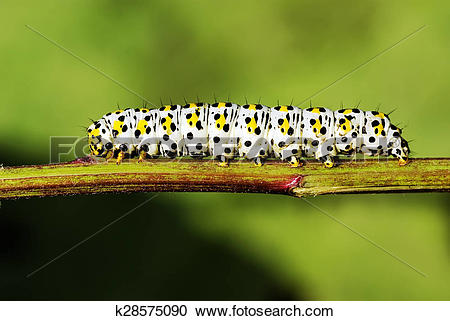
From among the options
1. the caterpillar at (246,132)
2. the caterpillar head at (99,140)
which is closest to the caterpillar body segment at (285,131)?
the caterpillar at (246,132)

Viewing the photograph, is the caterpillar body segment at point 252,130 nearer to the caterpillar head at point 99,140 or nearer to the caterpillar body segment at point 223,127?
the caterpillar body segment at point 223,127

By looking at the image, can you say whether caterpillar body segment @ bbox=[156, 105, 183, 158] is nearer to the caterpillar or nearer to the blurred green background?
the caterpillar

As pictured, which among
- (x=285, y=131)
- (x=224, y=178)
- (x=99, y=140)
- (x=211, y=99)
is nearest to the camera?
(x=224, y=178)

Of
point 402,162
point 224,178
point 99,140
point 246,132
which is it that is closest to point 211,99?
point 246,132

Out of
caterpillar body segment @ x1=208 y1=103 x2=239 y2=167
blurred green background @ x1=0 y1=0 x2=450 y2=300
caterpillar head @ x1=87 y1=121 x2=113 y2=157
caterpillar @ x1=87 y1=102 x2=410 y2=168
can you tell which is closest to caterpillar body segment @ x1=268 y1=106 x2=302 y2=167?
caterpillar @ x1=87 y1=102 x2=410 y2=168

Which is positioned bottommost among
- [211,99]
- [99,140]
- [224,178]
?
[224,178]

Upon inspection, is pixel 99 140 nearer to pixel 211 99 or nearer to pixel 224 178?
pixel 211 99
